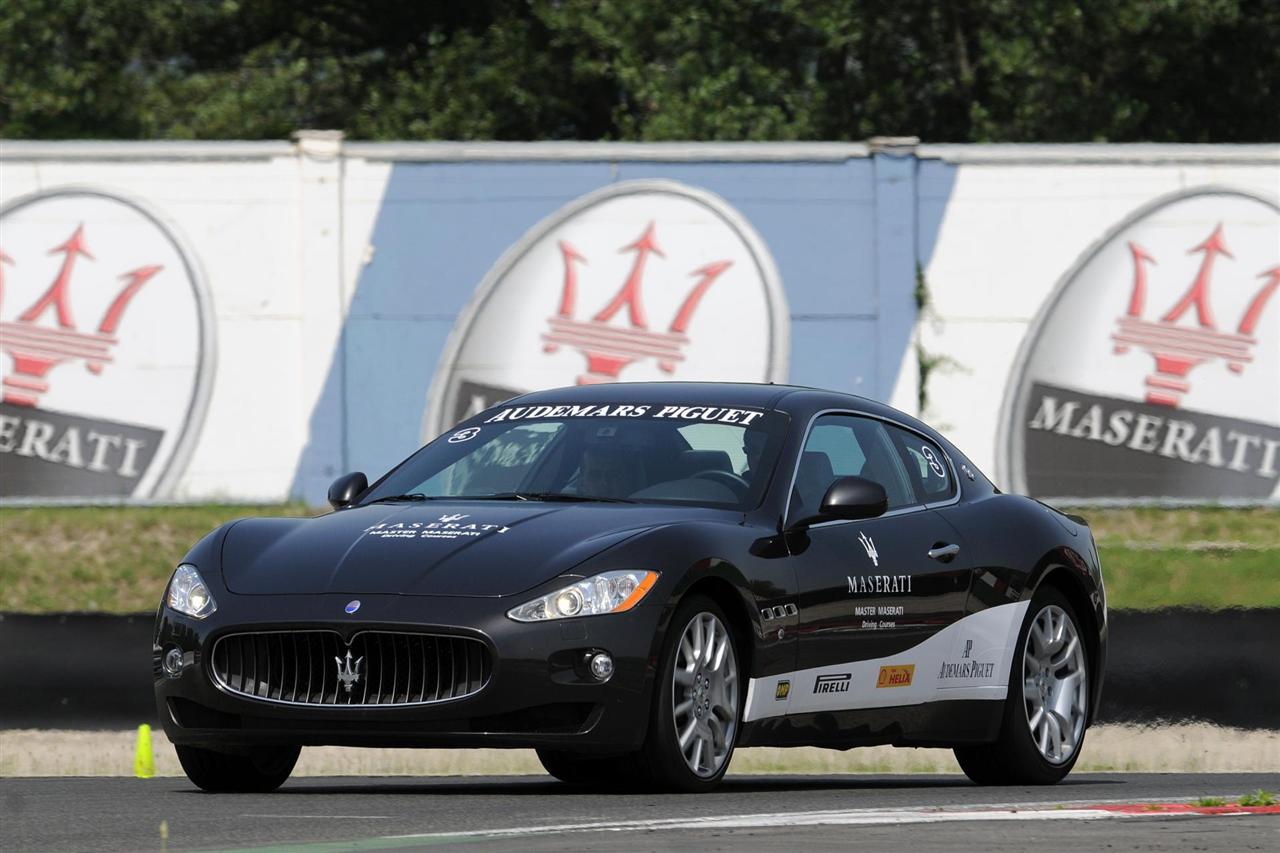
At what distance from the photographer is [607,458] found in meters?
8.94

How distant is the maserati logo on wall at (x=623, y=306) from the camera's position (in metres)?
19.5

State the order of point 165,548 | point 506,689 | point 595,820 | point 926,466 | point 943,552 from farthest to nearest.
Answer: point 165,548
point 926,466
point 943,552
point 506,689
point 595,820

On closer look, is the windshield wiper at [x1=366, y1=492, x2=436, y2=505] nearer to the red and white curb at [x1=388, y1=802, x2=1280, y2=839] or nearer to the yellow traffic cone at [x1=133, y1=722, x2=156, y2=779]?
the yellow traffic cone at [x1=133, y1=722, x2=156, y2=779]

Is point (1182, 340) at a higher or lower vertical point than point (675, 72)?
lower

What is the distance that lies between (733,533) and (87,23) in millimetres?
23099

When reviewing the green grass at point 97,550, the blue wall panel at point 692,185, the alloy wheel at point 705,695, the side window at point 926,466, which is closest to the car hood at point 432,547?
the alloy wheel at point 705,695

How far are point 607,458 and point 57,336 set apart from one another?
1135cm

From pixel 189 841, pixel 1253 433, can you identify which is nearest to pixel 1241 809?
pixel 189 841

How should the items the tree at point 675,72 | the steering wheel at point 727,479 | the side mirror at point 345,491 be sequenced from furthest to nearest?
the tree at point 675,72
the side mirror at point 345,491
the steering wheel at point 727,479

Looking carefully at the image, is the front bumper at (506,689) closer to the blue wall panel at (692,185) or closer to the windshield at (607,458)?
the windshield at (607,458)

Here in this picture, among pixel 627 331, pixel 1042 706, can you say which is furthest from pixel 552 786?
pixel 627 331

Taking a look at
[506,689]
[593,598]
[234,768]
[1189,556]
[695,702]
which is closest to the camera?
[506,689]

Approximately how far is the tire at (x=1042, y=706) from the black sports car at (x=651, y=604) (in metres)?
0.01

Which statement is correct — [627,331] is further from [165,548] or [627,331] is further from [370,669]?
[370,669]
